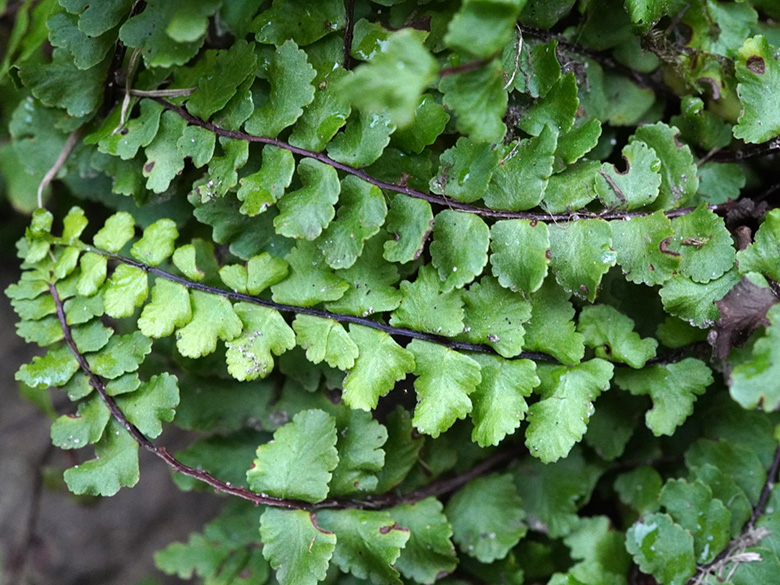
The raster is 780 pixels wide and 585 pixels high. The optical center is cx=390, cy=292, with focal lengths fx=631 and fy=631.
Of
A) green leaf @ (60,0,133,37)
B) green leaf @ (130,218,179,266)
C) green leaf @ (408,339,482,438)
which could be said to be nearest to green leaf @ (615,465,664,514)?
green leaf @ (408,339,482,438)

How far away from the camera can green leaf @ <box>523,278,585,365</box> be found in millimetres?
1358

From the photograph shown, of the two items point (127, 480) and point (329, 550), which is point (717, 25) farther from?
point (127, 480)

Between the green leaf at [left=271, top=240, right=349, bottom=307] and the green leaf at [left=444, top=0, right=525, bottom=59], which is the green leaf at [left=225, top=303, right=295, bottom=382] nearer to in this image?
the green leaf at [left=271, top=240, right=349, bottom=307]

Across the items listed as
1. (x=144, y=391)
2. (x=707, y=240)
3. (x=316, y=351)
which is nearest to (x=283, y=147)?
(x=316, y=351)

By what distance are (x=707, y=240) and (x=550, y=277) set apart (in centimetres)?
32

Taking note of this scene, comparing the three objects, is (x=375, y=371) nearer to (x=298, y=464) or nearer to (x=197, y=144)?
(x=298, y=464)

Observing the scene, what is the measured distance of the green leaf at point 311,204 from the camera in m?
1.27

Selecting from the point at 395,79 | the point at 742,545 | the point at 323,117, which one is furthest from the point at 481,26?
the point at 742,545

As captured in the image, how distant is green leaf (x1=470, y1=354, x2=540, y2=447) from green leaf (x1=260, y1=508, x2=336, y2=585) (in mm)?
392

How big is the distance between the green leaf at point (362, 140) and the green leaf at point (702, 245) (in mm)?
624

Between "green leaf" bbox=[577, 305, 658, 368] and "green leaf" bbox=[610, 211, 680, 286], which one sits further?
"green leaf" bbox=[577, 305, 658, 368]

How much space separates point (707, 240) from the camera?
4.15 feet

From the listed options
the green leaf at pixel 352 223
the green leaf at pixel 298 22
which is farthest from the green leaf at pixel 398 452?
the green leaf at pixel 298 22

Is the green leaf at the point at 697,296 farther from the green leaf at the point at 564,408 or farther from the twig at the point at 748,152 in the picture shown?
the twig at the point at 748,152
